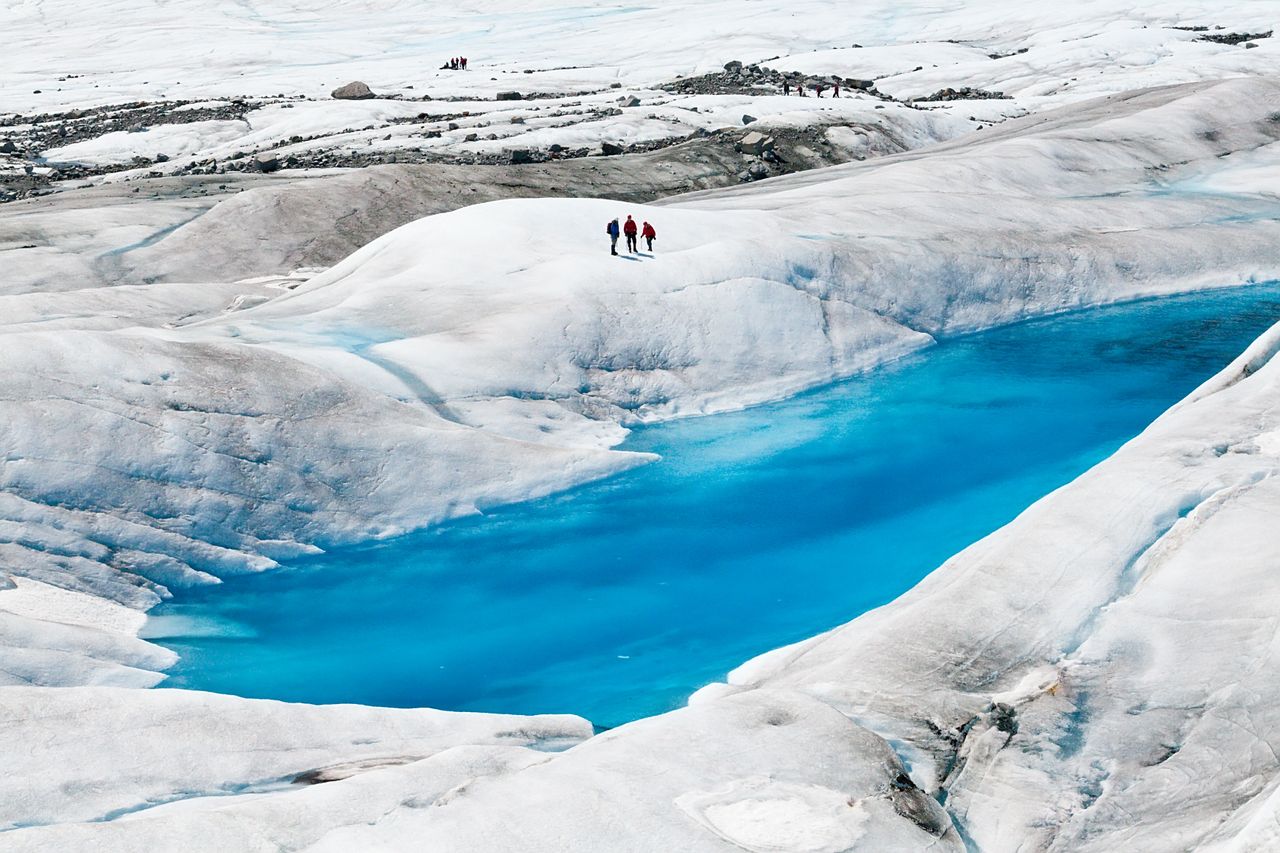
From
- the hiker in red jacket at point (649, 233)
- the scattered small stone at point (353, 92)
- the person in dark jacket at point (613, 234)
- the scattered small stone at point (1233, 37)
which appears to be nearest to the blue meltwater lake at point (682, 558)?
the hiker in red jacket at point (649, 233)

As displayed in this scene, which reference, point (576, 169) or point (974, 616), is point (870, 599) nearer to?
point (974, 616)

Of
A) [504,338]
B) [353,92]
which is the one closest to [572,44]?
[353,92]

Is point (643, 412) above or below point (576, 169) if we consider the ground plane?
below

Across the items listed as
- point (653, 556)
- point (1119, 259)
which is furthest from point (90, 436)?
point (1119, 259)

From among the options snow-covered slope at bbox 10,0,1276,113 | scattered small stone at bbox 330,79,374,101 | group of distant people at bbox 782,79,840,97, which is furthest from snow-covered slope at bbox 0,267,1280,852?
scattered small stone at bbox 330,79,374,101

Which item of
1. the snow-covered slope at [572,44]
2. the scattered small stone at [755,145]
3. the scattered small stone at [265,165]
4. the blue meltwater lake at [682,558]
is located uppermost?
the snow-covered slope at [572,44]

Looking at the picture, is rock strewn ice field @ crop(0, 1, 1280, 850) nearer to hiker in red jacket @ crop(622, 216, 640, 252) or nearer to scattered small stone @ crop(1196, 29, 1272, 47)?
hiker in red jacket @ crop(622, 216, 640, 252)

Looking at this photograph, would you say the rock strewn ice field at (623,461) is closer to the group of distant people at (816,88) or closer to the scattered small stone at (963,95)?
the group of distant people at (816,88)
